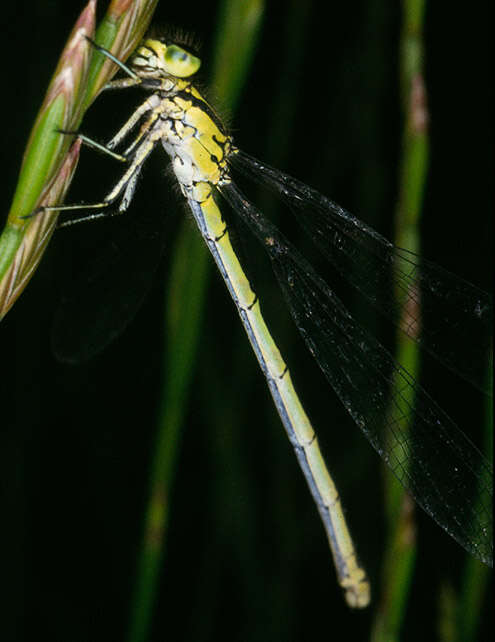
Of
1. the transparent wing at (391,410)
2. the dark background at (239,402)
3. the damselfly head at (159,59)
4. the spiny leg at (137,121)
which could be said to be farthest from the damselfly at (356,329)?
the dark background at (239,402)

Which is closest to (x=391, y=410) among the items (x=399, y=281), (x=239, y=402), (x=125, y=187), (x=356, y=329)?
(x=356, y=329)

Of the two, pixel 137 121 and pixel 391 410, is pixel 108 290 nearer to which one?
pixel 137 121

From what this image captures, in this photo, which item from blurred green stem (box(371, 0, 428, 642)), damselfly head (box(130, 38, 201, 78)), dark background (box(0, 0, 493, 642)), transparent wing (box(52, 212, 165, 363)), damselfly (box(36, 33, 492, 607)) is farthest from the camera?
dark background (box(0, 0, 493, 642))

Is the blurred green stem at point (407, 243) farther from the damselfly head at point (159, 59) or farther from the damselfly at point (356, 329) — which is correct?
the damselfly head at point (159, 59)

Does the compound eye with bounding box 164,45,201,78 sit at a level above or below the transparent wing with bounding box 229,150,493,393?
above

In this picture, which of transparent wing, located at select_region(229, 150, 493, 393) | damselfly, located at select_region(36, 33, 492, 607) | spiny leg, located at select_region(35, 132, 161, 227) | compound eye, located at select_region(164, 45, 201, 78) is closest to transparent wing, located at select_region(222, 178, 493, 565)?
damselfly, located at select_region(36, 33, 492, 607)

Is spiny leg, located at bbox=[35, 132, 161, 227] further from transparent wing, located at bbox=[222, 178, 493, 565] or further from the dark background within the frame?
the dark background

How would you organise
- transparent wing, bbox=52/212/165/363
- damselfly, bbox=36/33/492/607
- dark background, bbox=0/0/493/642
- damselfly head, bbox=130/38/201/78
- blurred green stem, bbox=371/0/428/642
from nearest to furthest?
damselfly head, bbox=130/38/201/78
blurred green stem, bbox=371/0/428/642
damselfly, bbox=36/33/492/607
transparent wing, bbox=52/212/165/363
dark background, bbox=0/0/493/642
